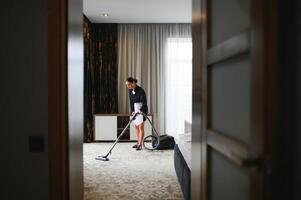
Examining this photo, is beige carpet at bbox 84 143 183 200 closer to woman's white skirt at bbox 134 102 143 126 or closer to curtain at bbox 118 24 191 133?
woman's white skirt at bbox 134 102 143 126

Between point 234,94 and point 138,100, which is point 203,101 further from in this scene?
point 138,100

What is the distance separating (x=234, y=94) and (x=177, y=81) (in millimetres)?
6341

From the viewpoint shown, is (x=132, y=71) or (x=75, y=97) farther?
(x=132, y=71)

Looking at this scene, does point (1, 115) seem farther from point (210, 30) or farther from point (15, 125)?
point (210, 30)

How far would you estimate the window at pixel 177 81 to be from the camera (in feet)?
24.6

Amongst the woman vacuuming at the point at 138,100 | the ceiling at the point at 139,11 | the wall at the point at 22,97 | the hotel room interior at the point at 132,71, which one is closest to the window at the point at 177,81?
the hotel room interior at the point at 132,71

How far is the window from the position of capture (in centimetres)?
749

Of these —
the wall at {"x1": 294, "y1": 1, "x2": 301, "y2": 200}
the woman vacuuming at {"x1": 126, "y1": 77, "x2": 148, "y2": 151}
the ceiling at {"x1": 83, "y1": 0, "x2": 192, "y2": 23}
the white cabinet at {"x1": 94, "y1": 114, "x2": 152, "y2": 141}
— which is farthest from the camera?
the white cabinet at {"x1": 94, "y1": 114, "x2": 152, "y2": 141}

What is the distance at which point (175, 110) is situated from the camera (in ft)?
24.7

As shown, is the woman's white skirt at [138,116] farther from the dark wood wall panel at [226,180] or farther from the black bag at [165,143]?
the dark wood wall panel at [226,180]

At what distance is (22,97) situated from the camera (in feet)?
5.27

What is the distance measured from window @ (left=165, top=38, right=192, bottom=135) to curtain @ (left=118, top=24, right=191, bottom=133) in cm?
11

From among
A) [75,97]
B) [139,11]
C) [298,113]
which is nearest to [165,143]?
[139,11]

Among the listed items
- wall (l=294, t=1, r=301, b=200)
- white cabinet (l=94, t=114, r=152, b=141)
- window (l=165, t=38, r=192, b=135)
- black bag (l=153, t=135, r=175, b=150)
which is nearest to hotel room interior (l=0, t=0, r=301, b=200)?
wall (l=294, t=1, r=301, b=200)
